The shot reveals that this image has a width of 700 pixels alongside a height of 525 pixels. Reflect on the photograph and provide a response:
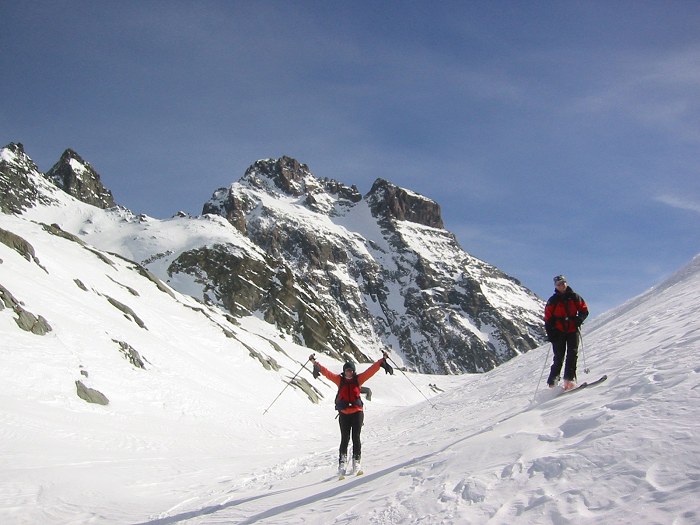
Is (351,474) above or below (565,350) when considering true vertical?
below

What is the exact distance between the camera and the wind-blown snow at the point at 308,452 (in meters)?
4.64

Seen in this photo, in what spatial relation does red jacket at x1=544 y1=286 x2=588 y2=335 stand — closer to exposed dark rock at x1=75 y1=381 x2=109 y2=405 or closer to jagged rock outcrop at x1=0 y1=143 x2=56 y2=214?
exposed dark rock at x1=75 y1=381 x2=109 y2=405

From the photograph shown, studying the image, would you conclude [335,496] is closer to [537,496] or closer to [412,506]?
[412,506]

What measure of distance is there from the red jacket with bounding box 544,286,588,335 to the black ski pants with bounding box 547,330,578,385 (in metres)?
0.11

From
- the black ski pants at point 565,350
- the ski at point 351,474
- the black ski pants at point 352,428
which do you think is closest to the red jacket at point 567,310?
the black ski pants at point 565,350

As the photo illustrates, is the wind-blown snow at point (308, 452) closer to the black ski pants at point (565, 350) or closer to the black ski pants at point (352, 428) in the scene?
the black ski pants at point (565, 350)

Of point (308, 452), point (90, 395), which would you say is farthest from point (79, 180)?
point (308, 452)

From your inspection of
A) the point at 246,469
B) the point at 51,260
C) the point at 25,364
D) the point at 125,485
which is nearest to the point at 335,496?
the point at 125,485

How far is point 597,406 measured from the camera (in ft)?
21.5

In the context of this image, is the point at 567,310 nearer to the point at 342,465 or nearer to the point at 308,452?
the point at 342,465

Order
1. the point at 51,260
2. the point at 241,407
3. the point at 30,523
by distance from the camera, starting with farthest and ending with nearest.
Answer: the point at 51,260 → the point at 241,407 → the point at 30,523

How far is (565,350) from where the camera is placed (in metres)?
9.70

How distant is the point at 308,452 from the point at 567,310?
915 centimetres

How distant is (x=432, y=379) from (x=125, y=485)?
80.0 m
